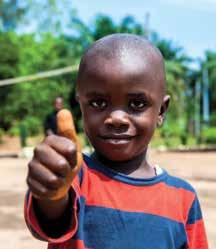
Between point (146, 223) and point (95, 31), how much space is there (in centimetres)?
3011

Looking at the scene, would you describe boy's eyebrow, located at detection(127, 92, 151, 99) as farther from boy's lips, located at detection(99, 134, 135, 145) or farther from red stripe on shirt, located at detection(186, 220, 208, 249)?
red stripe on shirt, located at detection(186, 220, 208, 249)

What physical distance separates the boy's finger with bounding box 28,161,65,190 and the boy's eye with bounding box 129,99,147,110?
0.45 metres

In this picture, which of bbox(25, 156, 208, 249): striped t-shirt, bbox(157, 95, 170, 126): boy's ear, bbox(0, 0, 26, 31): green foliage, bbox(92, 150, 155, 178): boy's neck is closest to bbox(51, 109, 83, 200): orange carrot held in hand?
bbox(25, 156, 208, 249): striped t-shirt

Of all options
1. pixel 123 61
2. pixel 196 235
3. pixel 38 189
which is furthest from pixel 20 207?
→ pixel 38 189

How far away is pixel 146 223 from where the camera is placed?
4.98ft

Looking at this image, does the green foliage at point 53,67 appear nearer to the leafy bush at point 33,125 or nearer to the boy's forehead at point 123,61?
the leafy bush at point 33,125

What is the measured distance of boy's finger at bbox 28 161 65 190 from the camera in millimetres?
1044

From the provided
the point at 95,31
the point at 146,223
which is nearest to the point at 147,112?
the point at 146,223

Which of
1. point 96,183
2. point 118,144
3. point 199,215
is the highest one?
point 118,144

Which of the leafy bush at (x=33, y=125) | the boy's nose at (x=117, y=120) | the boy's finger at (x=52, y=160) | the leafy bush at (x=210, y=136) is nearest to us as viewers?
the boy's finger at (x=52, y=160)

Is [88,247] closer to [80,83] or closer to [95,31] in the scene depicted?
[80,83]

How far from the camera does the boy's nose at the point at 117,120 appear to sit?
4.70 feet

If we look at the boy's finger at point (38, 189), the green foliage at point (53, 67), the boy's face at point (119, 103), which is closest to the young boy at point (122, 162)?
the boy's face at point (119, 103)

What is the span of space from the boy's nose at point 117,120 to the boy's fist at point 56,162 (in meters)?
0.36
